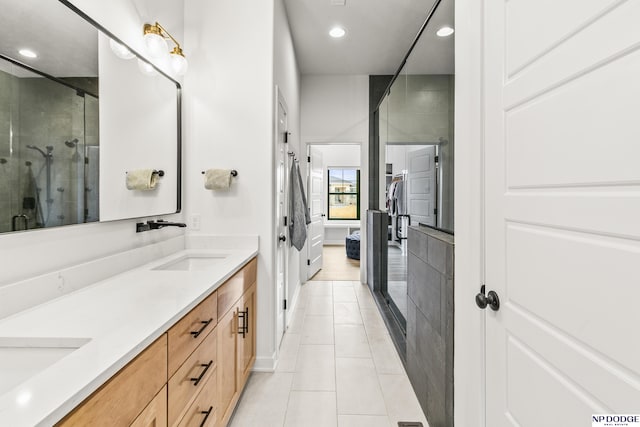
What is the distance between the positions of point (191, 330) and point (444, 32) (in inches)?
83.8

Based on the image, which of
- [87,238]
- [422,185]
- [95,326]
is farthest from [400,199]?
[95,326]

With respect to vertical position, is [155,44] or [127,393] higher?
[155,44]

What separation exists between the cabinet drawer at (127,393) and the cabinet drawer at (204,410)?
29 centimetres

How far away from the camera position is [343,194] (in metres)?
8.09

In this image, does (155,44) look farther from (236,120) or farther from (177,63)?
(236,120)

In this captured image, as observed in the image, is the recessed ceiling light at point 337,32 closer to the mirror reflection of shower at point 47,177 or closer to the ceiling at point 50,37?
the ceiling at point 50,37

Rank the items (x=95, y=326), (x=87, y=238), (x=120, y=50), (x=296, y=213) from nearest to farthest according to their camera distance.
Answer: (x=95, y=326), (x=87, y=238), (x=120, y=50), (x=296, y=213)

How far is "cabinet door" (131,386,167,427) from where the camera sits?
2.75 feet
